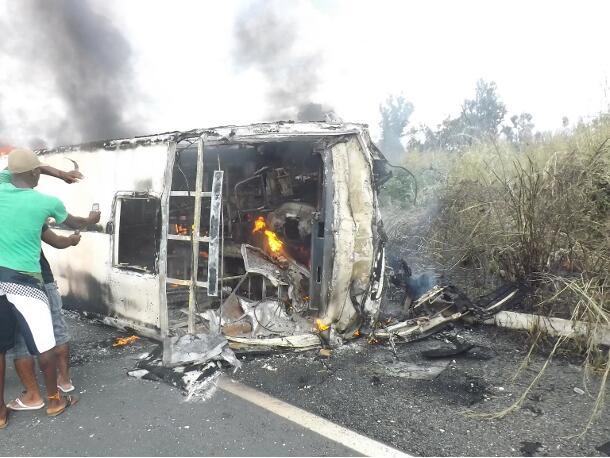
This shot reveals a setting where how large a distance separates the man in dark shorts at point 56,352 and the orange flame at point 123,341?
1.02 metres

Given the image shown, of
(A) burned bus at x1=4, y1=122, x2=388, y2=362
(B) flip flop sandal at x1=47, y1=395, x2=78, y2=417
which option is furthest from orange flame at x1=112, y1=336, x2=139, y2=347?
(B) flip flop sandal at x1=47, y1=395, x2=78, y2=417

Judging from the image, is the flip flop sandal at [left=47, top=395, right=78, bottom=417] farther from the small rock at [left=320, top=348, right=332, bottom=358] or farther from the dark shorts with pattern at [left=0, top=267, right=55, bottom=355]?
the small rock at [left=320, top=348, right=332, bottom=358]

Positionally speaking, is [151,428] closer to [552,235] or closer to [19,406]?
[19,406]

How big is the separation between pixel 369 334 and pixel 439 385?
1.11m

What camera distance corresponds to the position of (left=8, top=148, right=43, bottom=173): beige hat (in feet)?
10.5

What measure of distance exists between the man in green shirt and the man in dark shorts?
139mm

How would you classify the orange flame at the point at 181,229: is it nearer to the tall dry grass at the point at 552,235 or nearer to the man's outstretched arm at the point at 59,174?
the man's outstretched arm at the point at 59,174

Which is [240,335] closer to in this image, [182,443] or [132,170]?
[182,443]

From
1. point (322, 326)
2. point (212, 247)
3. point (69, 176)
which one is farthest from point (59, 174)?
point (322, 326)

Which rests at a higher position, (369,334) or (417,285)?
(417,285)

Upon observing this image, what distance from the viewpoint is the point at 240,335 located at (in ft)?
16.3

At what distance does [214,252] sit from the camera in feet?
13.7

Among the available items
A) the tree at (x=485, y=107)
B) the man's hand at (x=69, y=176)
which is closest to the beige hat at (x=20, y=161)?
the man's hand at (x=69, y=176)

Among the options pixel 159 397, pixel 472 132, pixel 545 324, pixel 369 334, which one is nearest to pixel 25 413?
pixel 159 397
